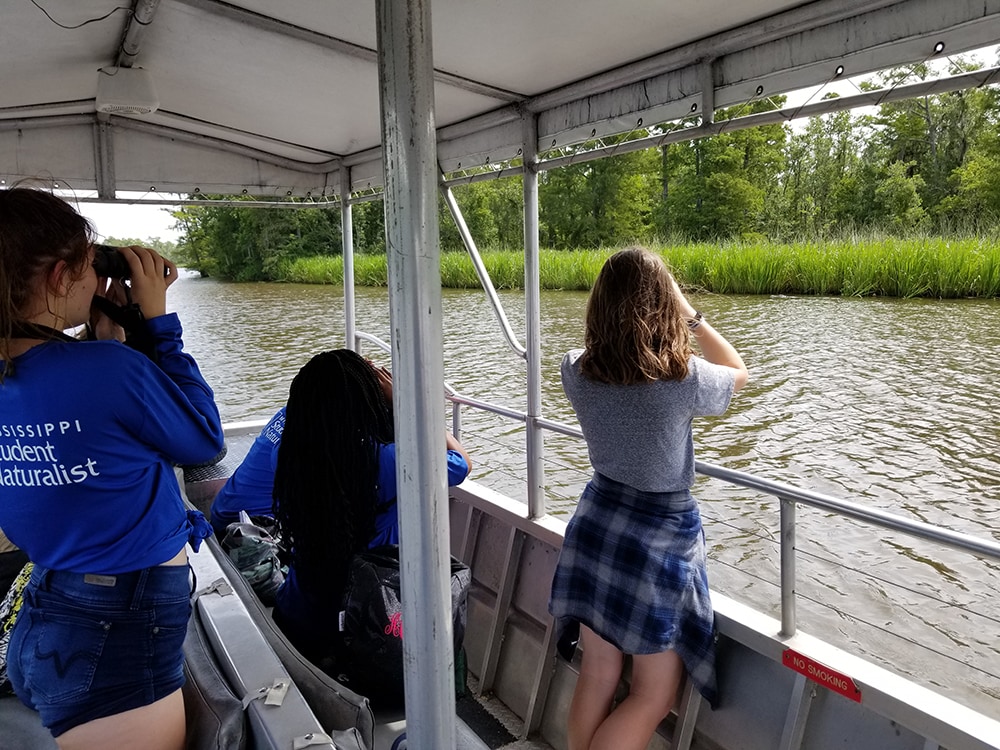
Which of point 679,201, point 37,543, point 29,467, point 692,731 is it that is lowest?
point 692,731

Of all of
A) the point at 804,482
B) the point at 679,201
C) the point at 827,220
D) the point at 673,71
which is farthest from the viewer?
the point at 679,201

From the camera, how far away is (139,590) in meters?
1.08

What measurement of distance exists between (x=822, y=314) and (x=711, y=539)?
9249mm

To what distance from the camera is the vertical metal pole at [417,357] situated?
0.79m

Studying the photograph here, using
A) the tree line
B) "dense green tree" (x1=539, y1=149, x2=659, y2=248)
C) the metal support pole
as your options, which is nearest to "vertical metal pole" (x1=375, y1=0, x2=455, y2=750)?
the metal support pole

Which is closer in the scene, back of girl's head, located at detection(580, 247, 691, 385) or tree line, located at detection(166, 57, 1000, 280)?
back of girl's head, located at detection(580, 247, 691, 385)

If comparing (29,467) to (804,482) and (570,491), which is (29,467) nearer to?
(570,491)

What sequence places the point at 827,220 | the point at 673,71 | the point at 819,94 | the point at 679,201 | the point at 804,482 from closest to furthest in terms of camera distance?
the point at 819,94 → the point at 673,71 → the point at 804,482 → the point at 827,220 → the point at 679,201

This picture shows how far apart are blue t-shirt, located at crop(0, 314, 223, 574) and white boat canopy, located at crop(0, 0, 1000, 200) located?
1.33 meters

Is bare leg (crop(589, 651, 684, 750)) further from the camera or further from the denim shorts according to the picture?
the camera

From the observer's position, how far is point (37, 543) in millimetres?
1040

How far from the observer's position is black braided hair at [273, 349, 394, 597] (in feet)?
5.31

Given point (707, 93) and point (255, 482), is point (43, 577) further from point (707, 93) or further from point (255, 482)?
point (707, 93)

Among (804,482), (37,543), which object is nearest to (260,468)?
(37,543)
